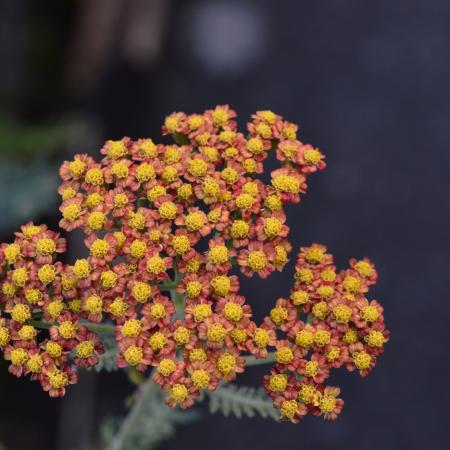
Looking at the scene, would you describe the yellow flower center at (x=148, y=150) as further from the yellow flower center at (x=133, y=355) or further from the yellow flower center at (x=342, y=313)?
Answer: the yellow flower center at (x=342, y=313)

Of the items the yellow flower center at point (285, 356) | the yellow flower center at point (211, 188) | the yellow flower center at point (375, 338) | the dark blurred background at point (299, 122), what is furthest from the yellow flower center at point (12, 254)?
the dark blurred background at point (299, 122)

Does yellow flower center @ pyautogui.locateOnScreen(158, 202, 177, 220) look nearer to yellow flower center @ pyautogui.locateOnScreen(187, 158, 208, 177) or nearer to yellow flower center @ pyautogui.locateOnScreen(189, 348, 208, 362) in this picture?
yellow flower center @ pyautogui.locateOnScreen(187, 158, 208, 177)

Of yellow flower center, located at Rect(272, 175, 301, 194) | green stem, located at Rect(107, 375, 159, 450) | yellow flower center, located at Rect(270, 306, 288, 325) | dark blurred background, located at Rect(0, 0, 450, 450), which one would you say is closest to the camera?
yellow flower center, located at Rect(270, 306, 288, 325)

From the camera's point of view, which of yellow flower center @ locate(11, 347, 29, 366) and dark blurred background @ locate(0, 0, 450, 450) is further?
dark blurred background @ locate(0, 0, 450, 450)

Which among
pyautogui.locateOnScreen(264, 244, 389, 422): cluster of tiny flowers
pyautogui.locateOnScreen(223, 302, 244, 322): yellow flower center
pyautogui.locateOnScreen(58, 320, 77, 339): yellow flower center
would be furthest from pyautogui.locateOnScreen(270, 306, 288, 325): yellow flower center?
pyautogui.locateOnScreen(58, 320, 77, 339): yellow flower center

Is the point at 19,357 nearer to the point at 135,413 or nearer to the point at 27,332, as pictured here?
the point at 27,332

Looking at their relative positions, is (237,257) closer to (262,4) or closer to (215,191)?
(215,191)

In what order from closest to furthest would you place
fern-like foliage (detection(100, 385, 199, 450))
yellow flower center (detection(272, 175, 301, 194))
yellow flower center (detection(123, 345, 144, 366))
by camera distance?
1. yellow flower center (detection(123, 345, 144, 366))
2. yellow flower center (detection(272, 175, 301, 194))
3. fern-like foliage (detection(100, 385, 199, 450))
